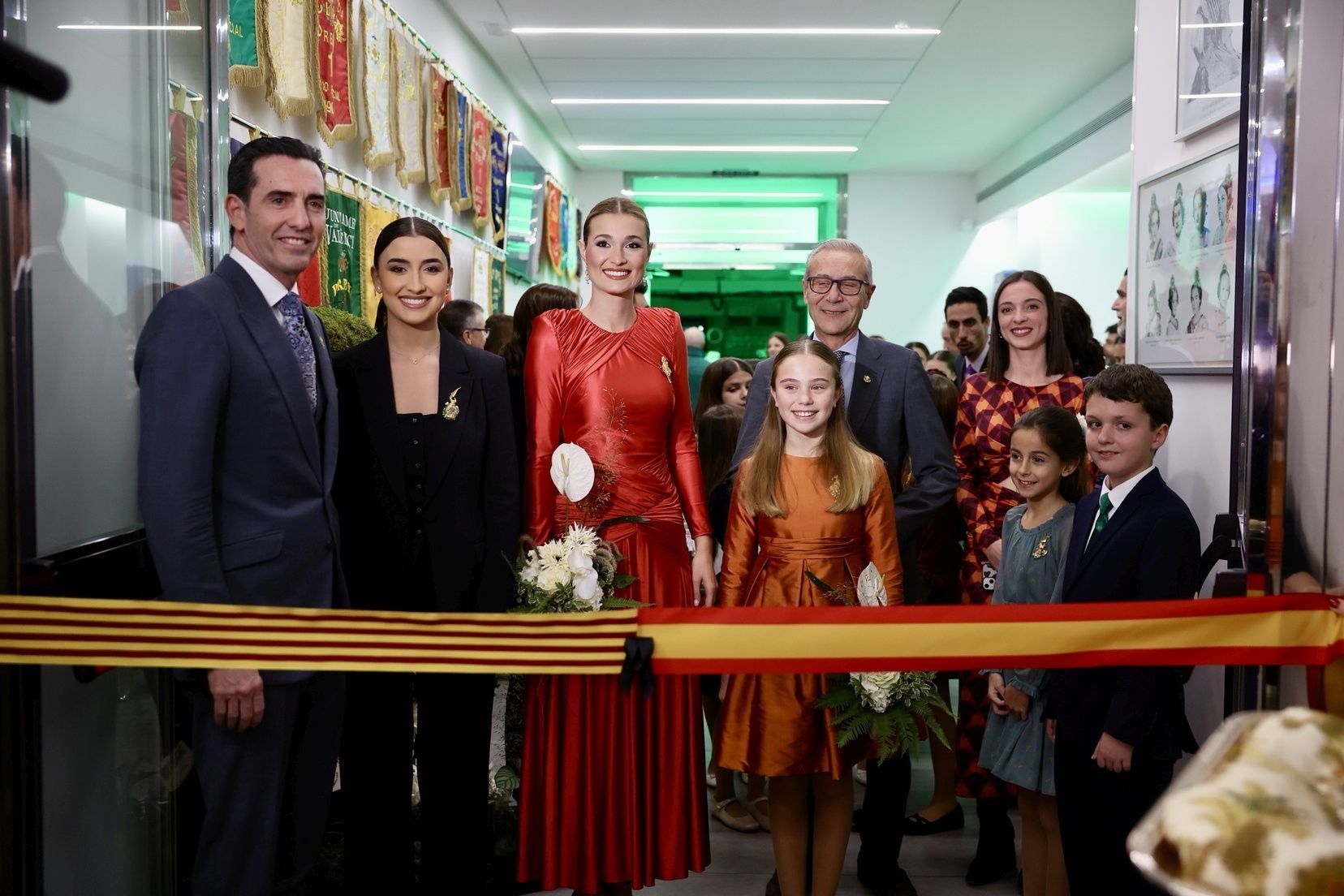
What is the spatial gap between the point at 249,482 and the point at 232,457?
5 cm

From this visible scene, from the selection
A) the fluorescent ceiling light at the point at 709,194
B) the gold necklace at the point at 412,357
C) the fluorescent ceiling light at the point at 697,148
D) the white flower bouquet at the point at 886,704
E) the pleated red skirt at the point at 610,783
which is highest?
the fluorescent ceiling light at the point at 697,148

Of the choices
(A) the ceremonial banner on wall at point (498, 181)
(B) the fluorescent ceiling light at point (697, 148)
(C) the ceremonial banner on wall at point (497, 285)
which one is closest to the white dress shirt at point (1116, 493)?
(C) the ceremonial banner on wall at point (497, 285)

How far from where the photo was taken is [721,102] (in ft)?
32.6

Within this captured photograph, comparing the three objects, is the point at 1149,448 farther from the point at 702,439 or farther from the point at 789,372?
the point at 702,439

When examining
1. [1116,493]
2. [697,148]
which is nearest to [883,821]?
[1116,493]

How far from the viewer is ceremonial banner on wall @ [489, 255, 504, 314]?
318 inches

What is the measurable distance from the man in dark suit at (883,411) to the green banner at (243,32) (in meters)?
2.20

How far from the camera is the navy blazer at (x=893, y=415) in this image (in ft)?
9.71

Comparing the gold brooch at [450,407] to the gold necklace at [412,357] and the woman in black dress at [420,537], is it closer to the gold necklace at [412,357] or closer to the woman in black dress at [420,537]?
the woman in black dress at [420,537]

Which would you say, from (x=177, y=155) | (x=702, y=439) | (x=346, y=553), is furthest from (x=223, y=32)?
(x=702, y=439)

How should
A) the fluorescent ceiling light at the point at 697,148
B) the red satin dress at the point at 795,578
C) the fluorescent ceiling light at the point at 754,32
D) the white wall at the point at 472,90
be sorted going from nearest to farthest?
the red satin dress at the point at 795,578, the white wall at the point at 472,90, the fluorescent ceiling light at the point at 754,32, the fluorescent ceiling light at the point at 697,148

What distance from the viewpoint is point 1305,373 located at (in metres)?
2.25

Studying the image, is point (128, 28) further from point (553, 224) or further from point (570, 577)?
point (553, 224)

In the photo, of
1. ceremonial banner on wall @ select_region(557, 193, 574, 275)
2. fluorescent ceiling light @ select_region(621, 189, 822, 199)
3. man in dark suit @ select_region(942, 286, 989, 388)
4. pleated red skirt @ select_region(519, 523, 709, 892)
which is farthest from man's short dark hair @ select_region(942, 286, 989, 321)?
fluorescent ceiling light @ select_region(621, 189, 822, 199)
